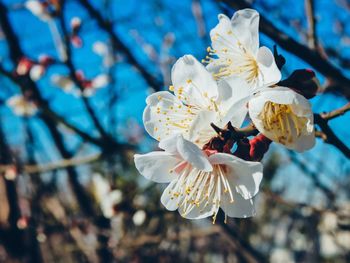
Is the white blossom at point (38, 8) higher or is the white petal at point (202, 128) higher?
the white blossom at point (38, 8)

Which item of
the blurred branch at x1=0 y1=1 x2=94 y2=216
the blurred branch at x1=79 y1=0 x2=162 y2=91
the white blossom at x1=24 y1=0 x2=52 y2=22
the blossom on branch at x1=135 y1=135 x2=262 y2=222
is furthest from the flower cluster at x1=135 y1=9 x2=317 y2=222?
the white blossom at x1=24 y1=0 x2=52 y2=22

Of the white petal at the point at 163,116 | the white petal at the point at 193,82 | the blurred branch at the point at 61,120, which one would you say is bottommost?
the blurred branch at the point at 61,120

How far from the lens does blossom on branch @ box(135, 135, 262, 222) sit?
858mm

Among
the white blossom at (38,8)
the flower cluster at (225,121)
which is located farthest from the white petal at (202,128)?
the white blossom at (38,8)

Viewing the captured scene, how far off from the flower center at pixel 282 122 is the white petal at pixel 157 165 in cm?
22

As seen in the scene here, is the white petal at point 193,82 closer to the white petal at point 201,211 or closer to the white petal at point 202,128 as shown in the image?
the white petal at point 202,128

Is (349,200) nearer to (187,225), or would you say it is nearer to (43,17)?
(187,225)

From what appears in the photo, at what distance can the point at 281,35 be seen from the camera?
3.72ft

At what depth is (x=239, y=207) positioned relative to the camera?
0.98 m

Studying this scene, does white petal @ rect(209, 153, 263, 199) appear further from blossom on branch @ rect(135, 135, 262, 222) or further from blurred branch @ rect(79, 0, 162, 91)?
blurred branch @ rect(79, 0, 162, 91)

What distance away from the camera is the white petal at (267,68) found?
0.86 meters

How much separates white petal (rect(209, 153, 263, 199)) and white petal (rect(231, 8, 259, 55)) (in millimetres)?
300

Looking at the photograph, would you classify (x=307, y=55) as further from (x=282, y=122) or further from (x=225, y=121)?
(x=225, y=121)

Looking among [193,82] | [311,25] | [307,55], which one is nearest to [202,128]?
[193,82]
